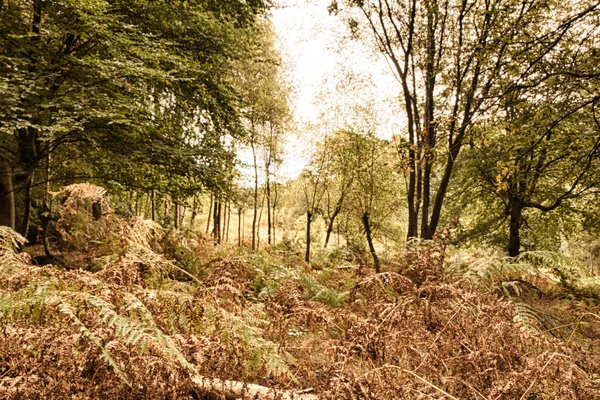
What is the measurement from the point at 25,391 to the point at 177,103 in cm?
682

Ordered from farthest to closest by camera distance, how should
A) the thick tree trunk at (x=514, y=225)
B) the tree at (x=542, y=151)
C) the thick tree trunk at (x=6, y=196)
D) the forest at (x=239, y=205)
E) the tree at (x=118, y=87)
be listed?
the thick tree trunk at (x=514, y=225)
the thick tree trunk at (x=6, y=196)
the tree at (x=118, y=87)
the tree at (x=542, y=151)
the forest at (x=239, y=205)

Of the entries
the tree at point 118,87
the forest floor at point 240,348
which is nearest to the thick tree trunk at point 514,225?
the tree at point 118,87

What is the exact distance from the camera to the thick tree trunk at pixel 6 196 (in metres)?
5.86

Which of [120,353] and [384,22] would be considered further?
[384,22]

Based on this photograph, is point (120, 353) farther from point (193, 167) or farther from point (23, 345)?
point (193, 167)

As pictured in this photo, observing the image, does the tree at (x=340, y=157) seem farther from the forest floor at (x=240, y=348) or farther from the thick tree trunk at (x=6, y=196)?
the forest floor at (x=240, y=348)

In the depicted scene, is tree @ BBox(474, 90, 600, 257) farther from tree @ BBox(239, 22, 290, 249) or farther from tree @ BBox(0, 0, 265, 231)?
tree @ BBox(239, 22, 290, 249)

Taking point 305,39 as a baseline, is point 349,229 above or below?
below

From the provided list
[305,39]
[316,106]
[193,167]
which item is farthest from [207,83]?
[316,106]

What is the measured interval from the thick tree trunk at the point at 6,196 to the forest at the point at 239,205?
35mm

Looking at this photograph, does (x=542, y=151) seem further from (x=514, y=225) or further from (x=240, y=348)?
(x=514, y=225)

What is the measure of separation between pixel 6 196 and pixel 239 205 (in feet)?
14.2

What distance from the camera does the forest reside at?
165cm

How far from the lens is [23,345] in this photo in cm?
154
